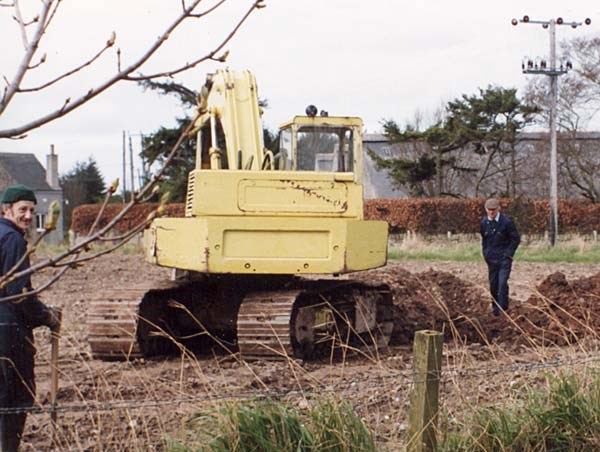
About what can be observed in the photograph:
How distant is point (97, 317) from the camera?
1070cm

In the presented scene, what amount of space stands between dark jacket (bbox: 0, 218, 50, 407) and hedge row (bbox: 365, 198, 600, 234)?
112 ft

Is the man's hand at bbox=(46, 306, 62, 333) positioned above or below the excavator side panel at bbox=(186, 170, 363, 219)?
below

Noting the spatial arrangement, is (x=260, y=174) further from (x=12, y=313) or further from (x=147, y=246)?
(x=12, y=313)

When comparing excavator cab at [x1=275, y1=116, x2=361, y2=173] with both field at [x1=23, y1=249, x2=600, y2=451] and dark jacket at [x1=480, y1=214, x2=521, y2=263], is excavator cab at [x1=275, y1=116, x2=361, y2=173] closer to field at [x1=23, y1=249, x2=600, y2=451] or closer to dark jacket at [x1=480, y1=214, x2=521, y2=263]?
field at [x1=23, y1=249, x2=600, y2=451]

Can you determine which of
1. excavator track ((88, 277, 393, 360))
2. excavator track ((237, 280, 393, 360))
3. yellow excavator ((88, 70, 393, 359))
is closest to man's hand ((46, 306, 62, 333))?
yellow excavator ((88, 70, 393, 359))

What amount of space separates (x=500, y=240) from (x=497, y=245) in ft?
0.25

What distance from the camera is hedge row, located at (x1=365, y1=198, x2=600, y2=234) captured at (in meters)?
40.5

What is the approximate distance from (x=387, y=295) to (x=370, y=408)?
16.3ft

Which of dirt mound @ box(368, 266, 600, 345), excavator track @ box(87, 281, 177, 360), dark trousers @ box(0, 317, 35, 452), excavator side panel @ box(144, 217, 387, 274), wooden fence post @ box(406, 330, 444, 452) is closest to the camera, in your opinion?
wooden fence post @ box(406, 330, 444, 452)

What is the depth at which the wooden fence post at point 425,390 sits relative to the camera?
5059 millimetres

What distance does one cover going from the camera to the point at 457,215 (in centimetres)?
4097

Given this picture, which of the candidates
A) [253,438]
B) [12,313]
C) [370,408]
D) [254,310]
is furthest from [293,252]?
[253,438]

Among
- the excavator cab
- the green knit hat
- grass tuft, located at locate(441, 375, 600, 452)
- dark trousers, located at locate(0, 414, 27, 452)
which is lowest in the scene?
dark trousers, located at locate(0, 414, 27, 452)

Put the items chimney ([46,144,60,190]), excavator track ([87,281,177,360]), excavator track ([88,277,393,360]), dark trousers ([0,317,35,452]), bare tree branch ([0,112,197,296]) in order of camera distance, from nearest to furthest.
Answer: bare tree branch ([0,112,197,296]) < dark trousers ([0,317,35,452]) < excavator track ([88,277,393,360]) < excavator track ([87,281,177,360]) < chimney ([46,144,60,190])
